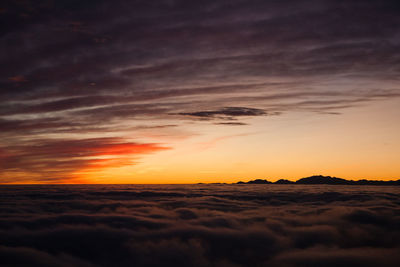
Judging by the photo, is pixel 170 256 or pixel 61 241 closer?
pixel 170 256

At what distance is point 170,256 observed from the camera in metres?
10.7

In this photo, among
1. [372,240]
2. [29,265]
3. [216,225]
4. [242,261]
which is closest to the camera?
[29,265]

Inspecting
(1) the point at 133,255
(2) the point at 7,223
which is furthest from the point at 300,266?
(2) the point at 7,223

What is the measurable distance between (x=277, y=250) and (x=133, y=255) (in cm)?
619

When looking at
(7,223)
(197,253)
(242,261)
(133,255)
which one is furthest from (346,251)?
(7,223)

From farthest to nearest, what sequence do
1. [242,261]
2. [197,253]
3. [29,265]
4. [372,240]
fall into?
[372,240]
[197,253]
[242,261]
[29,265]

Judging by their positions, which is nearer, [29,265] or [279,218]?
[29,265]

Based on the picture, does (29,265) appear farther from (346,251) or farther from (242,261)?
(346,251)

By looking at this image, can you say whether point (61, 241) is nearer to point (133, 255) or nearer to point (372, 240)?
point (133, 255)

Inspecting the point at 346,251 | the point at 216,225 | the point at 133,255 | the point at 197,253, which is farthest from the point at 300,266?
the point at 216,225

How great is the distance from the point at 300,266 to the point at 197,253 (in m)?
4.13

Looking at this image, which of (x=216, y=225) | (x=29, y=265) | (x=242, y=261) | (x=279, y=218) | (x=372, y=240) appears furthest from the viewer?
(x=279, y=218)

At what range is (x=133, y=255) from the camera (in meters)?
10.9

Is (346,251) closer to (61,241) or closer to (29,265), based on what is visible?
(29,265)
